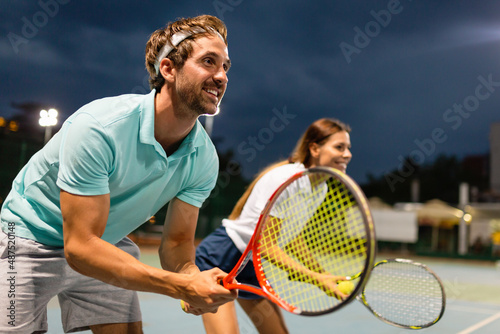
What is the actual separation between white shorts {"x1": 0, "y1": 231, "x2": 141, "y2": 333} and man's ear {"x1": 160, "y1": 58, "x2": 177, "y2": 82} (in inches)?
30.1

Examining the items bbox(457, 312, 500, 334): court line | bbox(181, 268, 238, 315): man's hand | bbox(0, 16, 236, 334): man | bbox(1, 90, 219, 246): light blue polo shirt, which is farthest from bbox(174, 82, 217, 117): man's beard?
bbox(457, 312, 500, 334): court line

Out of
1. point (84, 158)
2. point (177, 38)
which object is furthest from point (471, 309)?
point (84, 158)

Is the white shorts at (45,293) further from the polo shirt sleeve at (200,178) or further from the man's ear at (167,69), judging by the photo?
the man's ear at (167,69)

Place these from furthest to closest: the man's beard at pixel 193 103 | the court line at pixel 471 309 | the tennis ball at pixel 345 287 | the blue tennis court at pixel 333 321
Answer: the court line at pixel 471 309, the blue tennis court at pixel 333 321, the tennis ball at pixel 345 287, the man's beard at pixel 193 103

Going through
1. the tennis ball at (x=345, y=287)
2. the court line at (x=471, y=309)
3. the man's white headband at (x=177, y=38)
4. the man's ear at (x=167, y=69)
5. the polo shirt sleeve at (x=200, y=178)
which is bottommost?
the court line at (x=471, y=309)

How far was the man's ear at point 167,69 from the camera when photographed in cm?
174

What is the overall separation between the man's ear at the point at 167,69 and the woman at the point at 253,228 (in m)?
0.83

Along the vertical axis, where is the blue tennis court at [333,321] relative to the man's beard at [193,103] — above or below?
below

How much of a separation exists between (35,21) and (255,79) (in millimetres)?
28186

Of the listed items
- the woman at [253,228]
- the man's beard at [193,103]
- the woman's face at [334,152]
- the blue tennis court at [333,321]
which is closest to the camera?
the man's beard at [193,103]

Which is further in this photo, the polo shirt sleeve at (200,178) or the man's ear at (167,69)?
the polo shirt sleeve at (200,178)

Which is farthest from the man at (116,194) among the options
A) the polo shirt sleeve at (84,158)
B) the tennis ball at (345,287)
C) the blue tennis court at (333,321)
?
the blue tennis court at (333,321)

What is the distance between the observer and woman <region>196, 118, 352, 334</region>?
7.63ft

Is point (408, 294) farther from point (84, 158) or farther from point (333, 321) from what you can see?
point (333, 321)
